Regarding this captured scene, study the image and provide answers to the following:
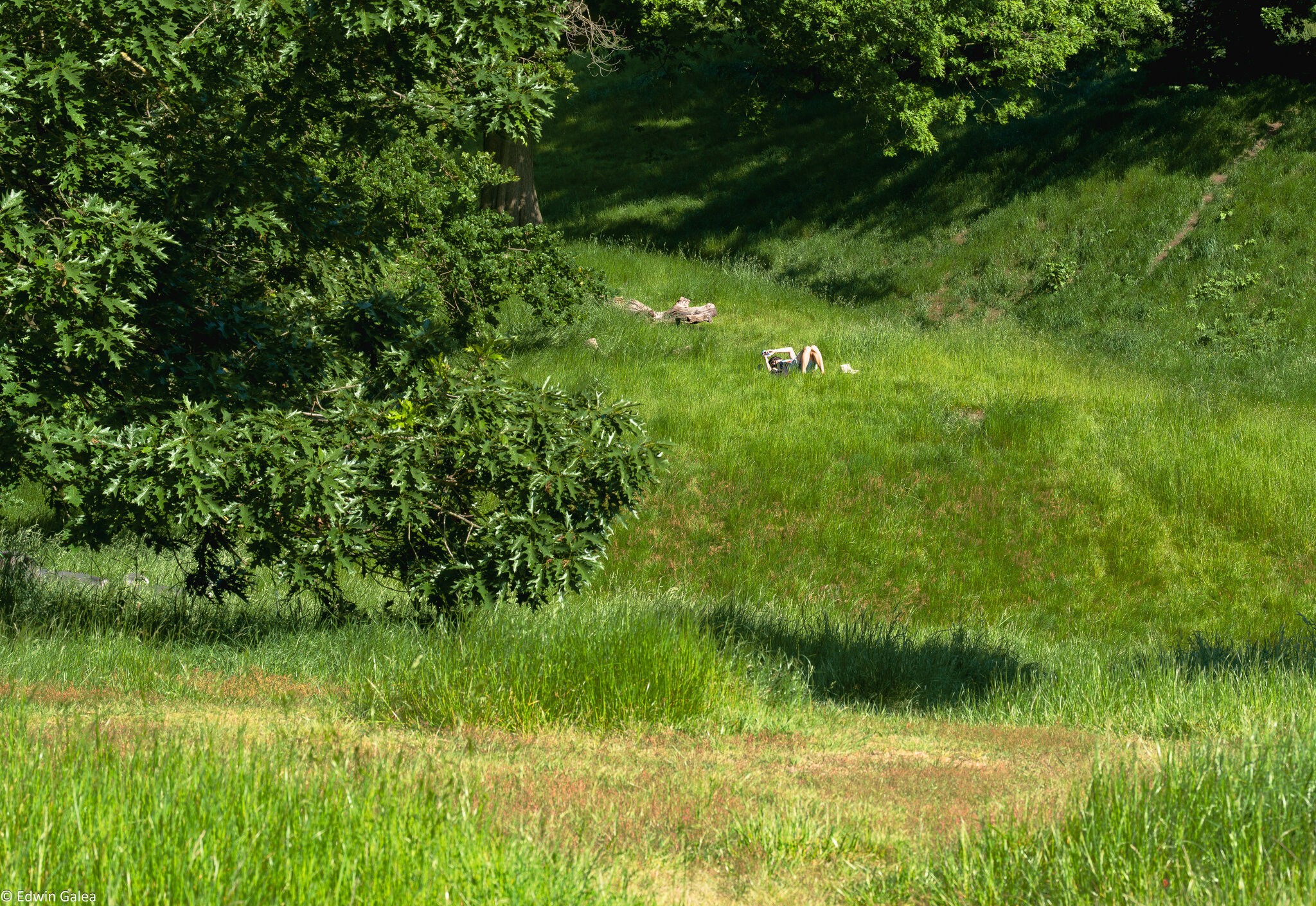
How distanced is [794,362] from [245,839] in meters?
15.7

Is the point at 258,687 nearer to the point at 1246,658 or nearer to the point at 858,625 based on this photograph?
the point at 858,625

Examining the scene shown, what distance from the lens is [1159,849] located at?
3.58m

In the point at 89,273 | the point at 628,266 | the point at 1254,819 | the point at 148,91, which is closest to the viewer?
the point at 1254,819

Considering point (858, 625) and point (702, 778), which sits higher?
point (702, 778)

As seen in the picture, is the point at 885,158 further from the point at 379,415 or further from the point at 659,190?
the point at 379,415

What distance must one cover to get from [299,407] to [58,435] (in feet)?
5.75

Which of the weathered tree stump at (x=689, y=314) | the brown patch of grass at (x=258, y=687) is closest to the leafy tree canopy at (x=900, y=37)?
the weathered tree stump at (x=689, y=314)

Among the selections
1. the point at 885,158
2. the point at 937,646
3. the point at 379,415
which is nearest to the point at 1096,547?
the point at 937,646

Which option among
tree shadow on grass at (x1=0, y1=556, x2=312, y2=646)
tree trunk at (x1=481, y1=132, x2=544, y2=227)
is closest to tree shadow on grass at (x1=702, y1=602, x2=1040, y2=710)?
tree shadow on grass at (x1=0, y1=556, x2=312, y2=646)

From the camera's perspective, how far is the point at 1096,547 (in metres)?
13.6

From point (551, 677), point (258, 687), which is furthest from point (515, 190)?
point (551, 677)

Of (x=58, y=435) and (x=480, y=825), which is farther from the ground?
(x=58, y=435)

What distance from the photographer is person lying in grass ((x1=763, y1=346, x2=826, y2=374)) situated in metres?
18.4

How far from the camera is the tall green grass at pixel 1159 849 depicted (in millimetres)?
3410
